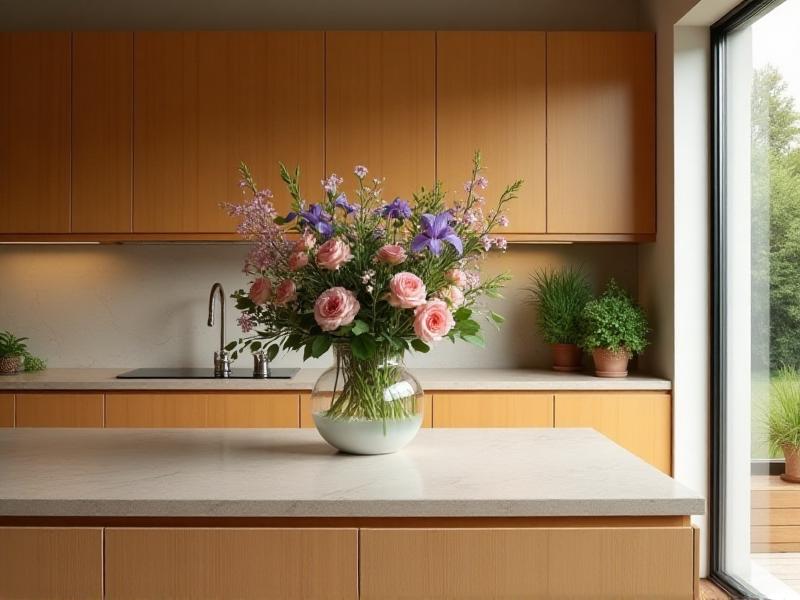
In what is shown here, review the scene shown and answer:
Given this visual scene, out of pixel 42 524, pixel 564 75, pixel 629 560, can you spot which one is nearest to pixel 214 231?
pixel 564 75

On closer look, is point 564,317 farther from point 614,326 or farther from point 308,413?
point 308,413

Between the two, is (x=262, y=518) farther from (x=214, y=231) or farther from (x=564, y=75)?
(x=564, y=75)

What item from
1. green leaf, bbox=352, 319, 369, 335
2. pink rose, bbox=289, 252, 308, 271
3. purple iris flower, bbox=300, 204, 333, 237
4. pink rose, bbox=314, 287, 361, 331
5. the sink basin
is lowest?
the sink basin

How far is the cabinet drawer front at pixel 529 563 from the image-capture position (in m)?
1.48

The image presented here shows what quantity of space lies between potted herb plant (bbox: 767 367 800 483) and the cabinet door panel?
567 mm

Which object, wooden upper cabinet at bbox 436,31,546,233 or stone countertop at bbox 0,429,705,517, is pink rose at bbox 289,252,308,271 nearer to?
stone countertop at bbox 0,429,705,517

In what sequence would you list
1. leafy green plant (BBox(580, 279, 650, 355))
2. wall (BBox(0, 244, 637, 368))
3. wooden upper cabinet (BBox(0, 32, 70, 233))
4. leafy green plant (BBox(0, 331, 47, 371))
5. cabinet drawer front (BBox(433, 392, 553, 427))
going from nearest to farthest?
cabinet drawer front (BBox(433, 392, 553, 427)) < leafy green plant (BBox(580, 279, 650, 355)) < wooden upper cabinet (BBox(0, 32, 70, 233)) < leafy green plant (BBox(0, 331, 47, 371)) < wall (BBox(0, 244, 637, 368))

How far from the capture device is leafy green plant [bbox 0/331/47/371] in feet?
12.6

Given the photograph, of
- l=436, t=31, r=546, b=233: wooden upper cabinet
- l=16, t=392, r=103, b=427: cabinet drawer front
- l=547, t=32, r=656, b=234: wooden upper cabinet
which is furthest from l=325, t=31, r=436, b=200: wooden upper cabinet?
l=16, t=392, r=103, b=427: cabinet drawer front

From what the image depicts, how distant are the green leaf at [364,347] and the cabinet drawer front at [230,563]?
1.18 feet

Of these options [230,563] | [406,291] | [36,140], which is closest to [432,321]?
[406,291]

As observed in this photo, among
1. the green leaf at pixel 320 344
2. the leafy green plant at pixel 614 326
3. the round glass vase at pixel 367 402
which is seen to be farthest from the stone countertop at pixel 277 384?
the green leaf at pixel 320 344

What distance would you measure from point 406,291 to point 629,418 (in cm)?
220

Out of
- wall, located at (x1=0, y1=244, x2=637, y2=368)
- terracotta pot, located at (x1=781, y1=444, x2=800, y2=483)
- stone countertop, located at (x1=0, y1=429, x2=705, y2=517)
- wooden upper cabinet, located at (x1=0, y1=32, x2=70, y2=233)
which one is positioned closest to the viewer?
stone countertop, located at (x1=0, y1=429, x2=705, y2=517)
